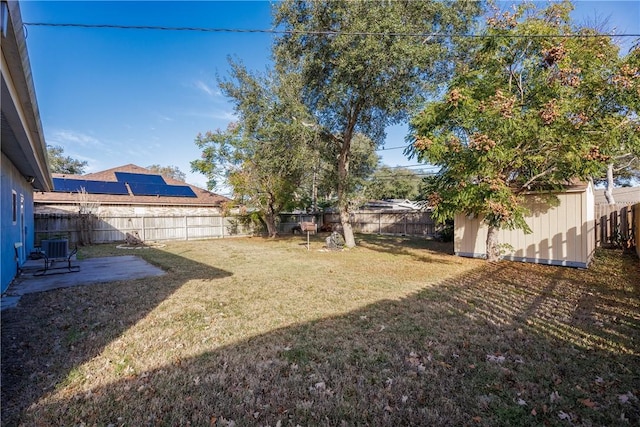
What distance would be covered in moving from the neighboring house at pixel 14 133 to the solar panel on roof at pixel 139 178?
1200 centimetres

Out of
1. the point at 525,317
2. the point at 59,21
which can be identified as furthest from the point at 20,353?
the point at 525,317

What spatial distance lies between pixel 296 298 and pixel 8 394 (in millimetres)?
3690

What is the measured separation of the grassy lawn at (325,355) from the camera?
2406 mm

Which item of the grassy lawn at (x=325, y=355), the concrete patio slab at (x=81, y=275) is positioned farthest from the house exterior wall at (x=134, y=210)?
the grassy lawn at (x=325, y=355)

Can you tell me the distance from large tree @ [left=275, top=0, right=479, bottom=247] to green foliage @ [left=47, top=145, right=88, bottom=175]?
103 feet

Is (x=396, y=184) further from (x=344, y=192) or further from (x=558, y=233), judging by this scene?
(x=558, y=233)

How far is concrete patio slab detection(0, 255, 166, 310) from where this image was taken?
5.97 meters

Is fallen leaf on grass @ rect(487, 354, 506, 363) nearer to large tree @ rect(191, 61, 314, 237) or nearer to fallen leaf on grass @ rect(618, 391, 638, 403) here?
fallen leaf on grass @ rect(618, 391, 638, 403)

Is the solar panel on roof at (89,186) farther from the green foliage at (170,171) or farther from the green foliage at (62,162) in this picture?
the green foliage at (170,171)

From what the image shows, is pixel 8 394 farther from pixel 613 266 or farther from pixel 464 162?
pixel 613 266

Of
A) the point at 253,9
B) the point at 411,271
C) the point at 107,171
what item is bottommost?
the point at 411,271

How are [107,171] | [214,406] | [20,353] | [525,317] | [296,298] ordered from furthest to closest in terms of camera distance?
[107,171]
[296,298]
[525,317]
[20,353]
[214,406]

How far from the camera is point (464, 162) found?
312 inches

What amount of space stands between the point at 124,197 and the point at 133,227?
9.68ft
